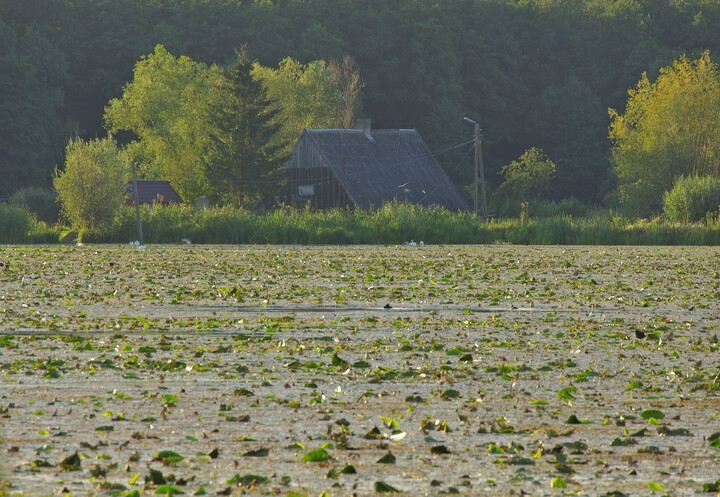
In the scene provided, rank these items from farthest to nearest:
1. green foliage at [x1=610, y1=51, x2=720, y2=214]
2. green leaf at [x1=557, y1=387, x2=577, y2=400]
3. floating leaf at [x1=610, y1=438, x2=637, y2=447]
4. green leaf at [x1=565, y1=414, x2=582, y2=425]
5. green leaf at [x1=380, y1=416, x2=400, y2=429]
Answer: green foliage at [x1=610, y1=51, x2=720, y2=214], green leaf at [x1=557, y1=387, x2=577, y2=400], green leaf at [x1=565, y1=414, x2=582, y2=425], green leaf at [x1=380, y1=416, x2=400, y2=429], floating leaf at [x1=610, y1=438, x2=637, y2=447]

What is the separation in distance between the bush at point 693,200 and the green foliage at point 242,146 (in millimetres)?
23341

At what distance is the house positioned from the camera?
57000 millimetres

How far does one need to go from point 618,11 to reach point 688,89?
33.0 meters

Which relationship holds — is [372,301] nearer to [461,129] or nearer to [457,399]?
[457,399]

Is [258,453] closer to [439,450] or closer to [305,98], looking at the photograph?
[439,450]

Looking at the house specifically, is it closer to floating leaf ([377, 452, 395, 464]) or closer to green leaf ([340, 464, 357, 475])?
floating leaf ([377, 452, 395, 464])

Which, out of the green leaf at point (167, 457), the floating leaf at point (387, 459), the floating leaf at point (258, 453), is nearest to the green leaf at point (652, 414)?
the floating leaf at point (387, 459)

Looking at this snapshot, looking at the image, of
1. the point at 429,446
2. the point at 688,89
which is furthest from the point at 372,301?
the point at 688,89

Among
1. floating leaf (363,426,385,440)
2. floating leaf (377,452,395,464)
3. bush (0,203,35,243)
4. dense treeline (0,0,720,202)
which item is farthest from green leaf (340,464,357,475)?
dense treeline (0,0,720,202)

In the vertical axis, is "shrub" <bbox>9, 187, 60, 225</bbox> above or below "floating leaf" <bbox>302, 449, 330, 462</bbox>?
above

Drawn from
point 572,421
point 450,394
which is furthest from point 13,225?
point 572,421

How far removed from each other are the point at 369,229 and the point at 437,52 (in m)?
45.7

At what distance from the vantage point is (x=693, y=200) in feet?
143

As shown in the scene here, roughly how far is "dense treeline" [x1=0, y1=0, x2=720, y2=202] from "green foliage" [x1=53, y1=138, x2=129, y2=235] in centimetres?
3331
